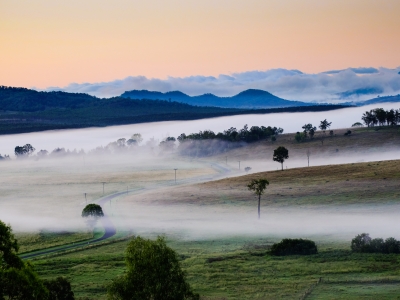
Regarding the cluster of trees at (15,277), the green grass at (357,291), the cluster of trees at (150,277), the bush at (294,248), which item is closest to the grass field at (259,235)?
the green grass at (357,291)

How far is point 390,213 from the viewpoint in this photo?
118438mm

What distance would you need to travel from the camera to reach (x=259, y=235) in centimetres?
10769

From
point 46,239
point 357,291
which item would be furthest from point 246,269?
point 46,239

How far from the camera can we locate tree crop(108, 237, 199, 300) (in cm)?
4319

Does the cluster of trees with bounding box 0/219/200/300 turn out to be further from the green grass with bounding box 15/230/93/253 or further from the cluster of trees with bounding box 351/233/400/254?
the green grass with bounding box 15/230/93/253

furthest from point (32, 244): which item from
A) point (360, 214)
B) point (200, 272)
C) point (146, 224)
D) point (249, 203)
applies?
point (360, 214)

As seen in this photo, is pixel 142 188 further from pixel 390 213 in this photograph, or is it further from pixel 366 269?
pixel 366 269

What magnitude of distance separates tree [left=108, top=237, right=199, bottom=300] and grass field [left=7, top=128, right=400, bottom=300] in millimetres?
18023

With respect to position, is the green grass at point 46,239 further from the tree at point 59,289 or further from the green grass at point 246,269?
the tree at point 59,289

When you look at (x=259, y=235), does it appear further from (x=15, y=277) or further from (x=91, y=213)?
(x=15, y=277)

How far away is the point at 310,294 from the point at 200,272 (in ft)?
56.4

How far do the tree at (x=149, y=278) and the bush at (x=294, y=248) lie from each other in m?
43.9

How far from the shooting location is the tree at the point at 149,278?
43188 mm

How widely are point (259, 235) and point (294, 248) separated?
66.6 ft
